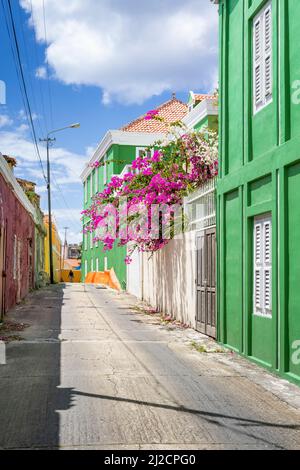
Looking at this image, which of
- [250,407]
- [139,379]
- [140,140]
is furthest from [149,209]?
[140,140]

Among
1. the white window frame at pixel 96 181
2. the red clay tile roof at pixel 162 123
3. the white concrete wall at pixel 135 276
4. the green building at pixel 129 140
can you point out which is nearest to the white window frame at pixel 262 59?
the white concrete wall at pixel 135 276

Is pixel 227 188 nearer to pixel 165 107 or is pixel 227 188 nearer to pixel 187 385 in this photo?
pixel 187 385

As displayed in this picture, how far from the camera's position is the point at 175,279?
16406mm

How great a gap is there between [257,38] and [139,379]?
236 inches

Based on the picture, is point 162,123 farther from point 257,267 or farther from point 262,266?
point 262,266

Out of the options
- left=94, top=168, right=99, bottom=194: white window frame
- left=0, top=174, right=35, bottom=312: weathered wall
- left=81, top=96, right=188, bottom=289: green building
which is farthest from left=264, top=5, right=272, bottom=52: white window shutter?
left=94, top=168, right=99, bottom=194: white window frame

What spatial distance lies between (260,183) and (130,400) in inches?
170

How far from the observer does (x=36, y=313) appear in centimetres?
1738

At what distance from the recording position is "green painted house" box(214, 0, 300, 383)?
26.7ft

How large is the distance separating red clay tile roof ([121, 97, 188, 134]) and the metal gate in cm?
2078

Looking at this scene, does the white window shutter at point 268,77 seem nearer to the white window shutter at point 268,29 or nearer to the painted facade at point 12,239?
the white window shutter at point 268,29

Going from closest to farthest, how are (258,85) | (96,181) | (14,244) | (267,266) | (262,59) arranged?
(267,266), (262,59), (258,85), (14,244), (96,181)

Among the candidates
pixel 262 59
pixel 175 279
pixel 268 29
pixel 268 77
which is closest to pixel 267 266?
pixel 268 77

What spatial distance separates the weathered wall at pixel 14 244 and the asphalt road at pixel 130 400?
5.30m
